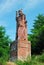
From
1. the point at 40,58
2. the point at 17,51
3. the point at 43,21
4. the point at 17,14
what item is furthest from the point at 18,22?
the point at 43,21

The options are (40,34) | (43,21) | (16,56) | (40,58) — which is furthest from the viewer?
(43,21)

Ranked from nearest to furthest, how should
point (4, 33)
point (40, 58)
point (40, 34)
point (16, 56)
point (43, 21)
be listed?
point (40, 58) → point (16, 56) → point (40, 34) → point (43, 21) → point (4, 33)

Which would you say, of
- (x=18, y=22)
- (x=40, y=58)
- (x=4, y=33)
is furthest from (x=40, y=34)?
(x=4, y=33)

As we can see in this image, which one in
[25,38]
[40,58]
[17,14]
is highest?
[17,14]

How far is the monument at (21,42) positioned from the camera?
103 feet

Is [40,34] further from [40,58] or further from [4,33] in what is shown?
[4,33]

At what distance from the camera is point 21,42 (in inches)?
1248

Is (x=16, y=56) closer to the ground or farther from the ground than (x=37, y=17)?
closer to the ground

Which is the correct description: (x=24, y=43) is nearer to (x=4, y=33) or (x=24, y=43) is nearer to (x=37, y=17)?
(x=37, y=17)

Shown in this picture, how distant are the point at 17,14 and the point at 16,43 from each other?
3.52 m

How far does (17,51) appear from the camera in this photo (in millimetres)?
31312

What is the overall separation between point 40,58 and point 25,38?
13.2 feet

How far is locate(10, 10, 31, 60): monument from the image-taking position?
103ft

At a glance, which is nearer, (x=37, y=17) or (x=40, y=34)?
(x=40, y=34)
